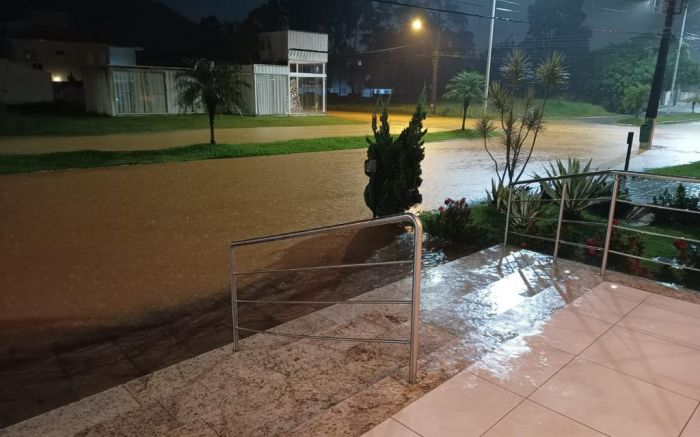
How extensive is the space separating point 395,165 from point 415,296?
17.0 ft

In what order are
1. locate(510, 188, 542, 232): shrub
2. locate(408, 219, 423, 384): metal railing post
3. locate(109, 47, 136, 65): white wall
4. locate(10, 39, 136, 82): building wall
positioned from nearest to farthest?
locate(408, 219, 423, 384): metal railing post, locate(510, 188, 542, 232): shrub, locate(109, 47, 136, 65): white wall, locate(10, 39, 136, 82): building wall

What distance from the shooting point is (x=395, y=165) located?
7.94m

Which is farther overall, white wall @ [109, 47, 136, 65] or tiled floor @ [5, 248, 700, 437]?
white wall @ [109, 47, 136, 65]

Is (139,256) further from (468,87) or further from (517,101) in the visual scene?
(468,87)

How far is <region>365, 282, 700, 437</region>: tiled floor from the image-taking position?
8.72 ft

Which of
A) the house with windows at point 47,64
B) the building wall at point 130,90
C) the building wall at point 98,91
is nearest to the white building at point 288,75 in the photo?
the building wall at point 130,90

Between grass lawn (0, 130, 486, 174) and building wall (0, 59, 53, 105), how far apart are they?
757 inches

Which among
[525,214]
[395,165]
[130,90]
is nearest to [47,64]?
[130,90]

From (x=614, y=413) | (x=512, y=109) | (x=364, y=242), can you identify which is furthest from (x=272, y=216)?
(x=614, y=413)

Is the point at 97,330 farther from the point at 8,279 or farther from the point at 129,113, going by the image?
the point at 129,113

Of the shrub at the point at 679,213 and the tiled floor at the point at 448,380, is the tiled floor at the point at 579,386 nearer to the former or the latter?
the tiled floor at the point at 448,380

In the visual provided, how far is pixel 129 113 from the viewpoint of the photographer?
25.7m

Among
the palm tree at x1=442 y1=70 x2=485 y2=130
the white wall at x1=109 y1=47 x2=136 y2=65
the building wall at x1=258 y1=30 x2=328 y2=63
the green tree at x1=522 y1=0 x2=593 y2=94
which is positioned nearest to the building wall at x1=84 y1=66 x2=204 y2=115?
the building wall at x1=258 y1=30 x2=328 y2=63

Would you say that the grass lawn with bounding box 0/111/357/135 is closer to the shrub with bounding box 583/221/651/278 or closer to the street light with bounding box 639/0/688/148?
the street light with bounding box 639/0/688/148
